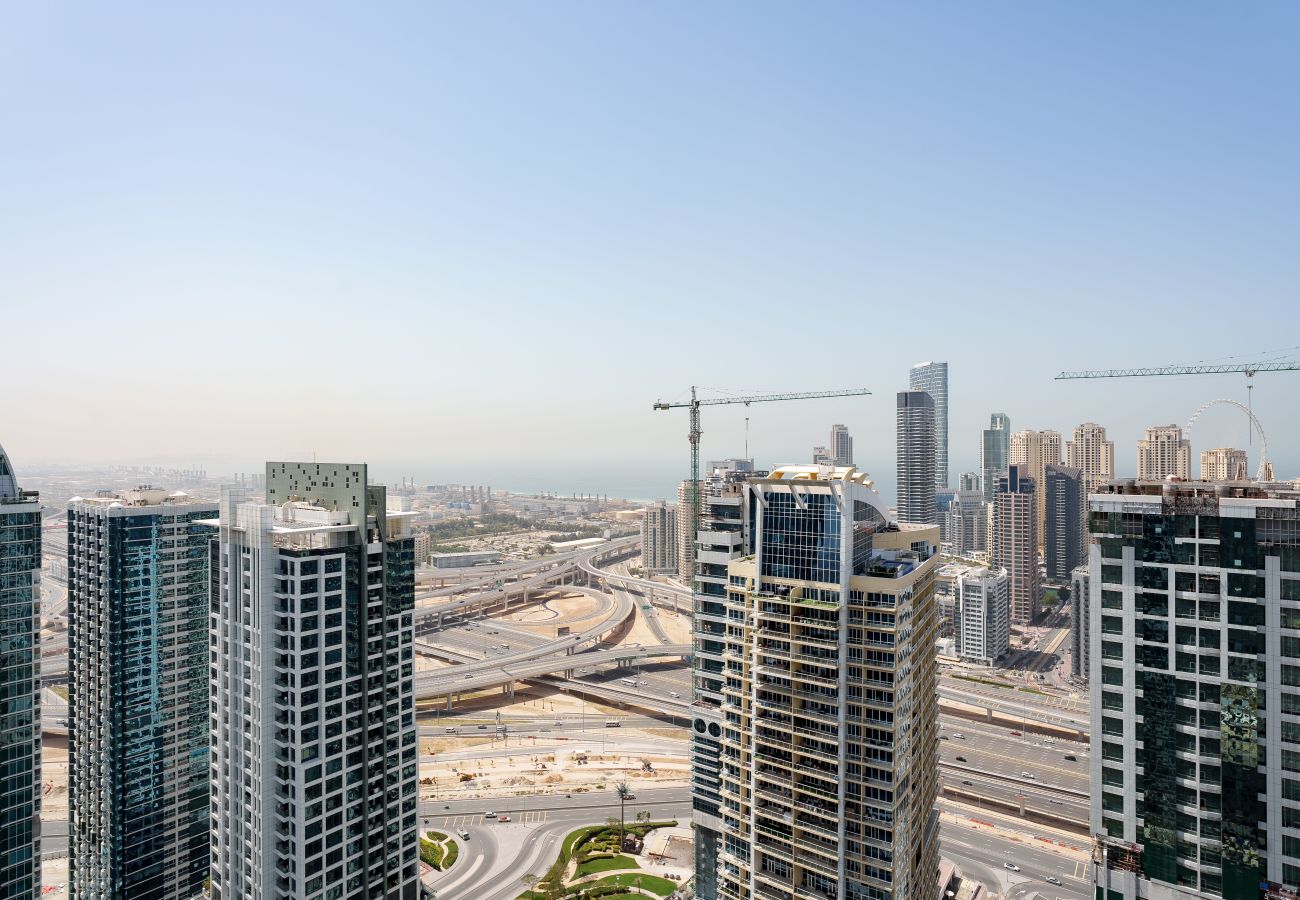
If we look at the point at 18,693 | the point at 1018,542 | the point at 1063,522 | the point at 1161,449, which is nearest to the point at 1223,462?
the point at 1161,449

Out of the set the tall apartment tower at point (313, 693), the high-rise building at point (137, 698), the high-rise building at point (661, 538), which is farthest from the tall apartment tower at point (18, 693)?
the high-rise building at point (661, 538)

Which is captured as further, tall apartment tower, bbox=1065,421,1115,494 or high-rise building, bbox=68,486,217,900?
tall apartment tower, bbox=1065,421,1115,494

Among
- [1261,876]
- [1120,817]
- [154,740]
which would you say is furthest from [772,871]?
[154,740]

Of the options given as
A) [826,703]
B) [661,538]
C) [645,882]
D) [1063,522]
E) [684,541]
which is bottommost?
[645,882]

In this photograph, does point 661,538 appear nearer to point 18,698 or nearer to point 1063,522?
point 1063,522

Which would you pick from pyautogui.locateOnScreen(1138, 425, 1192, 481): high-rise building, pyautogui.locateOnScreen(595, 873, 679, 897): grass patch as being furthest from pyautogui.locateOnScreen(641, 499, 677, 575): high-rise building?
pyautogui.locateOnScreen(595, 873, 679, 897): grass patch

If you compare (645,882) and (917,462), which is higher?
(917,462)

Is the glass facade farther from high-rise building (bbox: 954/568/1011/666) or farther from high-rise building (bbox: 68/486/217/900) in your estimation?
high-rise building (bbox: 954/568/1011/666)
